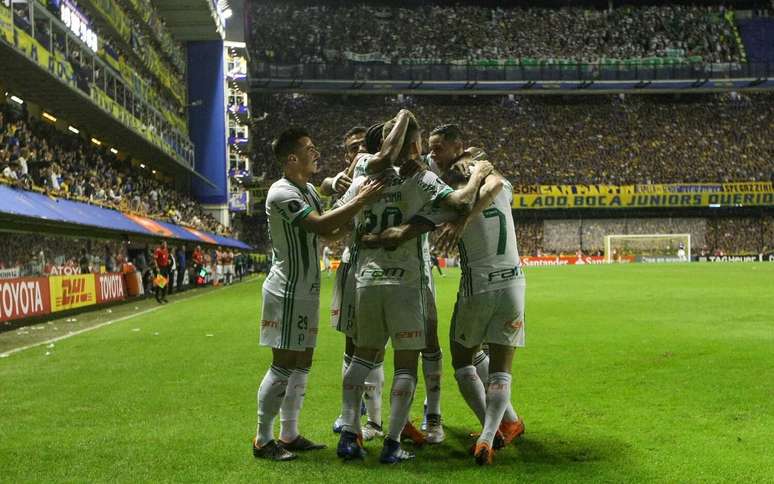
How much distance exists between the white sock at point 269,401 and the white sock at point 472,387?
1310 millimetres

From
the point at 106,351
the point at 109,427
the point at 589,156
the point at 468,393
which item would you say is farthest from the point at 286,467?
the point at 589,156

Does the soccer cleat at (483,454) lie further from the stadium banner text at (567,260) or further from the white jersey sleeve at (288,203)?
the stadium banner text at (567,260)

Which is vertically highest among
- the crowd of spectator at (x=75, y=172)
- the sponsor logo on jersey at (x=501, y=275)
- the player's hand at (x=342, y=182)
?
the crowd of spectator at (x=75, y=172)

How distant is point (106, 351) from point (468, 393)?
8206 millimetres

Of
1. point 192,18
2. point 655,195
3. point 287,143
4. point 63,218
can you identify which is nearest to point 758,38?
point 655,195

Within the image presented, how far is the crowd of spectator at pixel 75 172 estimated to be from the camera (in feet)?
71.1

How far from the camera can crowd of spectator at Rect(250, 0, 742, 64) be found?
70.6 meters

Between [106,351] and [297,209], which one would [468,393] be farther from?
[106,351]

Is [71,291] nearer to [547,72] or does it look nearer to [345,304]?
[345,304]

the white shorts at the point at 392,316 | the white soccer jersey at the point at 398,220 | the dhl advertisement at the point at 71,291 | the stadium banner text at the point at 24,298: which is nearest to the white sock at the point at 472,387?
the white shorts at the point at 392,316

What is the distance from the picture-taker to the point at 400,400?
535 cm

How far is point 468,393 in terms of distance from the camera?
582cm

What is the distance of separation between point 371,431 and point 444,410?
1.20 meters

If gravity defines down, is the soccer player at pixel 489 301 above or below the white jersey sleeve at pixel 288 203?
below
